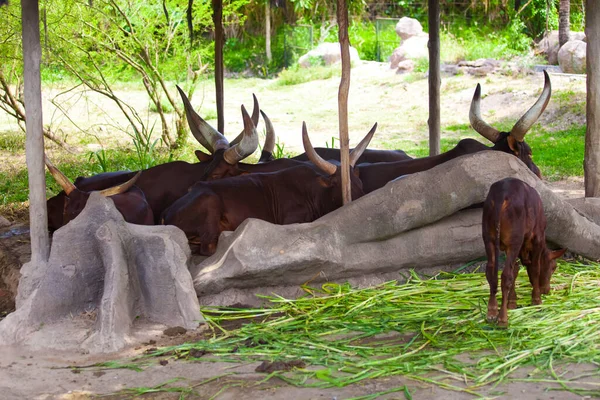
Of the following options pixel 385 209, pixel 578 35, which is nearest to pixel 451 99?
pixel 578 35

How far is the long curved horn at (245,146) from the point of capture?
23.5 feet

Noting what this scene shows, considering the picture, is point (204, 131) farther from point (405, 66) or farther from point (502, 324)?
point (405, 66)

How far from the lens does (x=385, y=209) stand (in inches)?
230

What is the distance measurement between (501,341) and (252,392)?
1422mm

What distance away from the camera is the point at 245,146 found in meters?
7.15

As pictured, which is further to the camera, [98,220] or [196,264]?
[196,264]

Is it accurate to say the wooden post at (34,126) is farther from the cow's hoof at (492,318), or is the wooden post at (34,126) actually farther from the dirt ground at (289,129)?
the cow's hoof at (492,318)

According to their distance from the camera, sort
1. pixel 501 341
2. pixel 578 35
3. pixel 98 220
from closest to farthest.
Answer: pixel 501 341 → pixel 98 220 → pixel 578 35

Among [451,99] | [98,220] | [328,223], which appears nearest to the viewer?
[98,220]

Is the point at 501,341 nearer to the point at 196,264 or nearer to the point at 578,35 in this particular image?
the point at 196,264

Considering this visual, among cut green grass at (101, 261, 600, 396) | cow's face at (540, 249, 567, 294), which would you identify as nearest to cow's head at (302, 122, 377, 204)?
cut green grass at (101, 261, 600, 396)

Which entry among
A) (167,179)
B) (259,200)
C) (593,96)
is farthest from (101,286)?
(593,96)

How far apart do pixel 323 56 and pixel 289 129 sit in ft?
28.6

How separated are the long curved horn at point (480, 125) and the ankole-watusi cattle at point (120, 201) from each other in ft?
10.4
